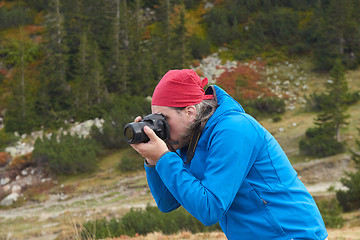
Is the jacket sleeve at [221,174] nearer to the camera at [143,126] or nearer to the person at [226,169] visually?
the person at [226,169]

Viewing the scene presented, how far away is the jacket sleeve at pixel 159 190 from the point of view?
7.06ft

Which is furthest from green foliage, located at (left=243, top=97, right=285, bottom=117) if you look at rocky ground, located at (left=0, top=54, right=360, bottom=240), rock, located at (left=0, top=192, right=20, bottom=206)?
rock, located at (left=0, top=192, right=20, bottom=206)

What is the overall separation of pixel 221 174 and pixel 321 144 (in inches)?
670

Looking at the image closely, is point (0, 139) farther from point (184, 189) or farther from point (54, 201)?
point (184, 189)

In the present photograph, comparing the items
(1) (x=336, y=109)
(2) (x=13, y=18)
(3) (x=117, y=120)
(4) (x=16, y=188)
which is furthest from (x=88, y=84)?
(1) (x=336, y=109)

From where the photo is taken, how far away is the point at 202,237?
5492 mm

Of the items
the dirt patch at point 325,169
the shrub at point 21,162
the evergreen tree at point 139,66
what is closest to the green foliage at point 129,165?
the shrub at point 21,162

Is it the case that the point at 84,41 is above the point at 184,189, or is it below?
below

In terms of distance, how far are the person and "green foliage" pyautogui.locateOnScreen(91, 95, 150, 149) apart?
18.5m

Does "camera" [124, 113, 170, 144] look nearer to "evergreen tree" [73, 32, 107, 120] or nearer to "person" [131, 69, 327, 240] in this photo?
"person" [131, 69, 327, 240]

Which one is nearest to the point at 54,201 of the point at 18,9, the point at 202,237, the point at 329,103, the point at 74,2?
the point at 202,237

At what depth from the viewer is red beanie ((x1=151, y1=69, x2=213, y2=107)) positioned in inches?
72.9

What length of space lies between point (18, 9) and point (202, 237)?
39.3 metres

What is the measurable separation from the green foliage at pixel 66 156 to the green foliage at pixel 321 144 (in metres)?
10.6
